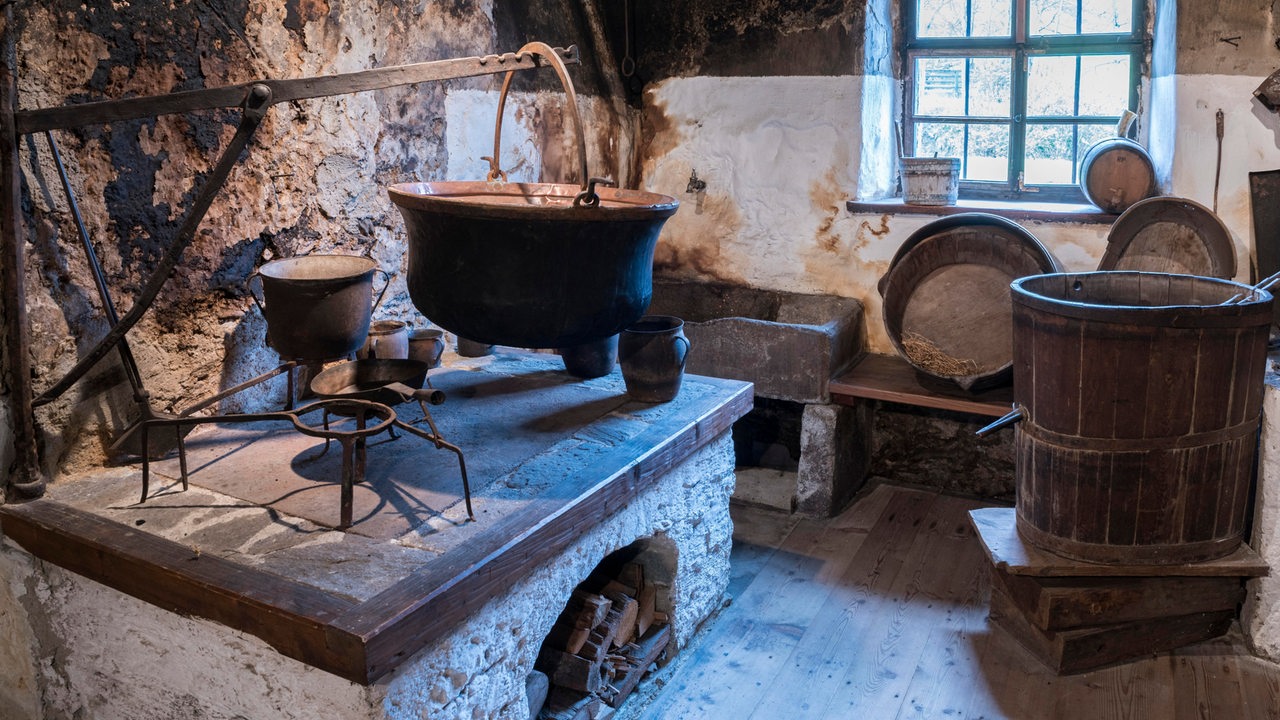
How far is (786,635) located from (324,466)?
142 cm

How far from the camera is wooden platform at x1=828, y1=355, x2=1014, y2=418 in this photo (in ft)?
11.5

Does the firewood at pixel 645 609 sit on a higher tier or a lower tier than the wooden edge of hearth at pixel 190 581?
lower

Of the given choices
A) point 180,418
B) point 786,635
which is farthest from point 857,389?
point 180,418

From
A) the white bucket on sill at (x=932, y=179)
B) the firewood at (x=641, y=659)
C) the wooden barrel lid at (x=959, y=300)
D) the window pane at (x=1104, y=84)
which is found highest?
the window pane at (x=1104, y=84)

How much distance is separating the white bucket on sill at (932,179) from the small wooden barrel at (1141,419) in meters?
1.17

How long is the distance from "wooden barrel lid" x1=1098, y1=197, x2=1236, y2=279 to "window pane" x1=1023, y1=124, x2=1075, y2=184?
23.8 inches

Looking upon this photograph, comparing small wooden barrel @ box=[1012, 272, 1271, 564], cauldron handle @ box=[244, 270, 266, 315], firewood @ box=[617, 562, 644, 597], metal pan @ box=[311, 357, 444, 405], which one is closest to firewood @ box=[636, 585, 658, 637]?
firewood @ box=[617, 562, 644, 597]

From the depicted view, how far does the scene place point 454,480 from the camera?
7.79 ft

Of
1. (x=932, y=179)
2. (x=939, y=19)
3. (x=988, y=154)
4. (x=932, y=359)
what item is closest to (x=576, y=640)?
(x=932, y=359)

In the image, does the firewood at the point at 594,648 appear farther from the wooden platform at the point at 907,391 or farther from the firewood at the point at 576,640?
the wooden platform at the point at 907,391

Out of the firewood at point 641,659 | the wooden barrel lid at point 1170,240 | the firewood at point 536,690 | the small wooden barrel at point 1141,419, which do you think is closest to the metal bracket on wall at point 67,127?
the firewood at point 536,690

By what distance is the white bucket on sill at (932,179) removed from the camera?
3.88 meters

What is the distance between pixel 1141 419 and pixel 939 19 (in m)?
2.20

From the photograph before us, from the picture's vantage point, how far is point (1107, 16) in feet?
12.7
